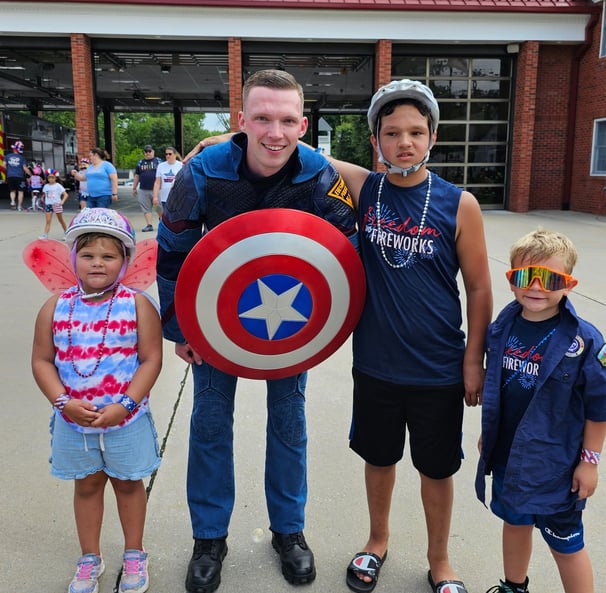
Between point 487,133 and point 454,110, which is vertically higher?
point 454,110

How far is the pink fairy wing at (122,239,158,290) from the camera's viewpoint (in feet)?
7.42

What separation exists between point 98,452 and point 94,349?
0.37 metres

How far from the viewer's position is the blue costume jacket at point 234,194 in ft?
6.72

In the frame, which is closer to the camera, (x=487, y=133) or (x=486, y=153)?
(x=487, y=133)

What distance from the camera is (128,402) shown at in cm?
203

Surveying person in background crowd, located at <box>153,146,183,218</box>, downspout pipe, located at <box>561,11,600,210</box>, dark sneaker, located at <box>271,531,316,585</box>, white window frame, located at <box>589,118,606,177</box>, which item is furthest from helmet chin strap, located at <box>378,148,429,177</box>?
downspout pipe, located at <box>561,11,600,210</box>

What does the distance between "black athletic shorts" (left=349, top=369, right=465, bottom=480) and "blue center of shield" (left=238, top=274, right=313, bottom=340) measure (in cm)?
36

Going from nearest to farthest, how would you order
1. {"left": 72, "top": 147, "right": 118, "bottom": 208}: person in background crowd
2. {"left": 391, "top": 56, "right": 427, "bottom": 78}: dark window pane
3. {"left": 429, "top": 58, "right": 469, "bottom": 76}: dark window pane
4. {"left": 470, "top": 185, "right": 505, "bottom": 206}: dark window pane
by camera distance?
{"left": 72, "top": 147, "right": 118, "bottom": 208}: person in background crowd, {"left": 391, "top": 56, "right": 427, "bottom": 78}: dark window pane, {"left": 429, "top": 58, "right": 469, "bottom": 76}: dark window pane, {"left": 470, "top": 185, "right": 505, "bottom": 206}: dark window pane

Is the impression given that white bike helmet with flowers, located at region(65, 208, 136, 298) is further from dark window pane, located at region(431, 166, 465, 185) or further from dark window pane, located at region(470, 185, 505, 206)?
dark window pane, located at region(470, 185, 505, 206)

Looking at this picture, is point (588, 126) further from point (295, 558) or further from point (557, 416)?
point (295, 558)

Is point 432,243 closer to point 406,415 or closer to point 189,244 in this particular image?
point 406,415

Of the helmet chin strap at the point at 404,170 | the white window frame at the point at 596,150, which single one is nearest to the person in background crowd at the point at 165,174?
the helmet chin strap at the point at 404,170

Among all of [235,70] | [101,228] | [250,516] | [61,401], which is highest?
[235,70]

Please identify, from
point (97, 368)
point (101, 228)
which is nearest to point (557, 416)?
point (97, 368)
